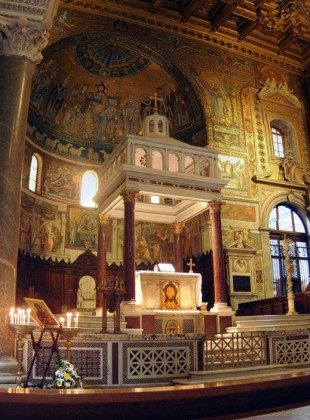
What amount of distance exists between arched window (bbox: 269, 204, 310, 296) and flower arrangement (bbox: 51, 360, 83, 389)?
→ 13811 mm

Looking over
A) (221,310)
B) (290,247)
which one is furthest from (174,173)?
(290,247)

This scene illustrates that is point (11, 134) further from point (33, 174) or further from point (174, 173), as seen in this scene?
point (33, 174)

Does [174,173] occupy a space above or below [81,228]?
above

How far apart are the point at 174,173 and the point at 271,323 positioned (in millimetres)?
5388

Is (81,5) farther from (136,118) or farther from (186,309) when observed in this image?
(186,309)

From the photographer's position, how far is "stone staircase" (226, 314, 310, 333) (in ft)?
41.7

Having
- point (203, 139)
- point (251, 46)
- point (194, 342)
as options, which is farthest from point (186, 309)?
point (251, 46)

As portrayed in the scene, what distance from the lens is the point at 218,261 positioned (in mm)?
13312

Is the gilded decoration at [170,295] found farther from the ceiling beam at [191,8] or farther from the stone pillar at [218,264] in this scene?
the ceiling beam at [191,8]

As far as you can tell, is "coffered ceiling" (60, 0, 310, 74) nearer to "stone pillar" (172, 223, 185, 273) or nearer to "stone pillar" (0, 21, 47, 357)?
"stone pillar" (172, 223, 185, 273)

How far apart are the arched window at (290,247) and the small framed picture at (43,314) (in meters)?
13.8

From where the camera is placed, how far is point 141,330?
36.3ft

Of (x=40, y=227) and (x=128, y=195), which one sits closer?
(x=128, y=195)

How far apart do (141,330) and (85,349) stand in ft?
12.5
